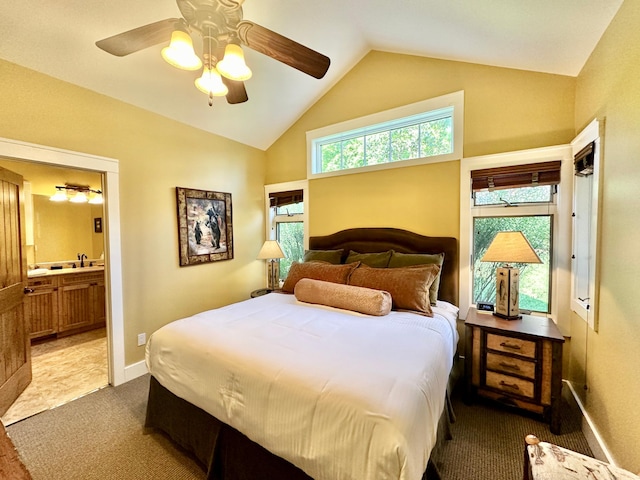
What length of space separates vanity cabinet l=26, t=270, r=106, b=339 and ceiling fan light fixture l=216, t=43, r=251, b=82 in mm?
3887

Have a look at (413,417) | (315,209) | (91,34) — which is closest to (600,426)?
(413,417)

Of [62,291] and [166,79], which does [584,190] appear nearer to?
[166,79]

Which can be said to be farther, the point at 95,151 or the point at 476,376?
the point at 95,151

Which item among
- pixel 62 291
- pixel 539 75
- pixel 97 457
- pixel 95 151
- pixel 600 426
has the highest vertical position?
pixel 539 75

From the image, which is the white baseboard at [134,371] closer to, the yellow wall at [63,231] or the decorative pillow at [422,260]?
the decorative pillow at [422,260]

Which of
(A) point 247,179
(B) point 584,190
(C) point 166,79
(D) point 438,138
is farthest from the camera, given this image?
(A) point 247,179

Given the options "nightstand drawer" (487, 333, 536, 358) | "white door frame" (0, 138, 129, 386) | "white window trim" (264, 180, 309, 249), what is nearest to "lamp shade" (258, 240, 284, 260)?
"white window trim" (264, 180, 309, 249)

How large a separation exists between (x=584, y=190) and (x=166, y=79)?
378 centimetres

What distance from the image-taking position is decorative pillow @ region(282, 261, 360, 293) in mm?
2568

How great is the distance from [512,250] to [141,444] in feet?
10.0

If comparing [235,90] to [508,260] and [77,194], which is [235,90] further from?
[77,194]

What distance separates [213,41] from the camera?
62.2 inches

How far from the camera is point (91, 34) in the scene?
2.00 meters

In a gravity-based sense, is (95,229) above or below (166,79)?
below
